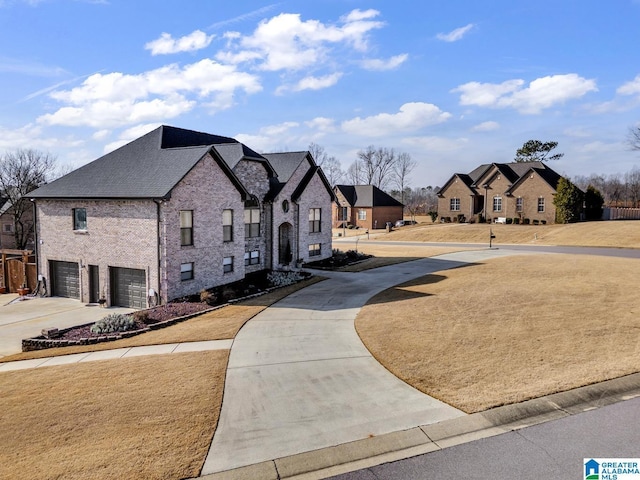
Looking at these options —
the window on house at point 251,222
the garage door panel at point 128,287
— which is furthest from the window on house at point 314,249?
the garage door panel at point 128,287

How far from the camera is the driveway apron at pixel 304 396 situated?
328 inches

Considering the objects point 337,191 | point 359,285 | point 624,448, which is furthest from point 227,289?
point 337,191

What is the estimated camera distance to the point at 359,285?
25016 millimetres

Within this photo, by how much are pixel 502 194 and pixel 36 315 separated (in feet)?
179

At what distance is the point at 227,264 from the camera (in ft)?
85.5

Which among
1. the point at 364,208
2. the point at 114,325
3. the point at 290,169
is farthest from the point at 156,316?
the point at 364,208

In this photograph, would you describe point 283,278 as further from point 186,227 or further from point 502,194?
point 502,194

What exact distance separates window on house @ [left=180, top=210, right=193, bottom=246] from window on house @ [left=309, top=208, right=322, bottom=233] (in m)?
12.8

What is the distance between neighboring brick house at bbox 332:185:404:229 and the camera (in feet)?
226

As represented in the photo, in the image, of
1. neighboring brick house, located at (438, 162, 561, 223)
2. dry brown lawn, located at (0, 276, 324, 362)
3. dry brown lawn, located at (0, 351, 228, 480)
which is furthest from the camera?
neighboring brick house, located at (438, 162, 561, 223)

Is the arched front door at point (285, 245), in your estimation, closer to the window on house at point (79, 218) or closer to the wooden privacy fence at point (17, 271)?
the window on house at point (79, 218)

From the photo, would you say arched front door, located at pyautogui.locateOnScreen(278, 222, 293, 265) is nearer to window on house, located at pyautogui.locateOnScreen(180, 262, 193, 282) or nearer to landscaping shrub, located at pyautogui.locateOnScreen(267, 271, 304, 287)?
landscaping shrub, located at pyautogui.locateOnScreen(267, 271, 304, 287)

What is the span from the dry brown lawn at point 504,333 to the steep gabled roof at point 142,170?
1147 cm

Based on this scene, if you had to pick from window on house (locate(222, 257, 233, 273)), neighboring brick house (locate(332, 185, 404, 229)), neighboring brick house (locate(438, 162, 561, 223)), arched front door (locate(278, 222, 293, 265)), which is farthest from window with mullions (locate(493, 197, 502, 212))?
window on house (locate(222, 257, 233, 273))
